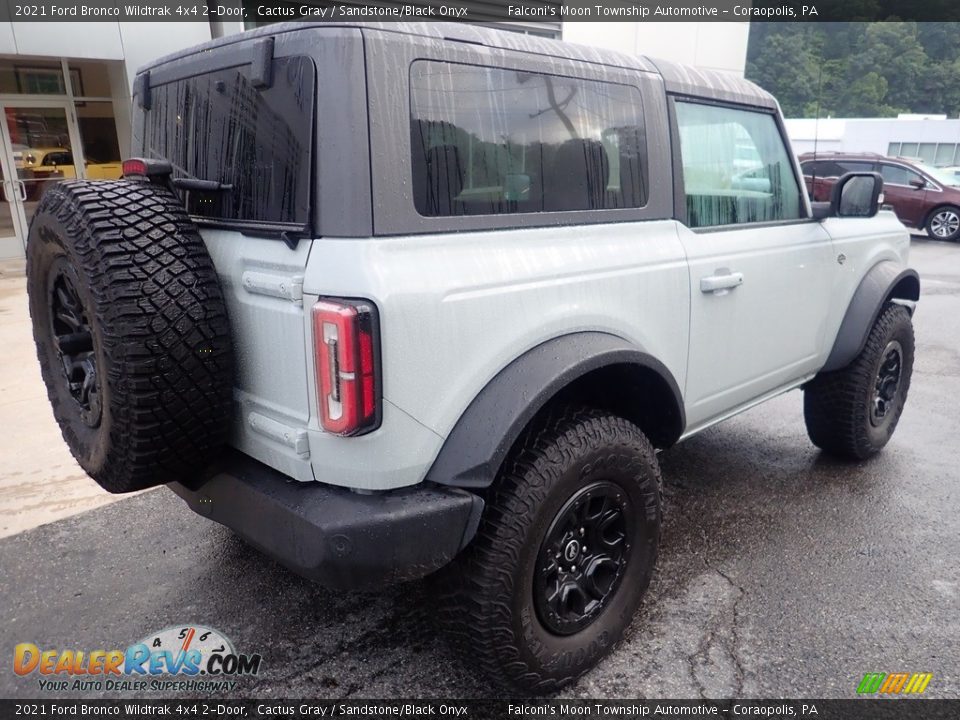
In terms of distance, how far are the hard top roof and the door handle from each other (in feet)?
2.31

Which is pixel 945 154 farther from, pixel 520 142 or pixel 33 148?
pixel 520 142

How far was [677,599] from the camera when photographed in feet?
9.20

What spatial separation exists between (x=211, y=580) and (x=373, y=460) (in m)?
1.52

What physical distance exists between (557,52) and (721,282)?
106cm

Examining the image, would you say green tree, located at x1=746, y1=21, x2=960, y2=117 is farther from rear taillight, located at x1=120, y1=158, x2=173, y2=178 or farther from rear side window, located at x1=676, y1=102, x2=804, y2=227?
rear taillight, located at x1=120, y1=158, x2=173, y2=178

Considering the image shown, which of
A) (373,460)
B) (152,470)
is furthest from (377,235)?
(152,470)

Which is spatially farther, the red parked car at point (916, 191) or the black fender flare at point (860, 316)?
the red parked car at point (916, 191)

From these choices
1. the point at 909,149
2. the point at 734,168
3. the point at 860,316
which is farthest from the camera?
the point at 909,149

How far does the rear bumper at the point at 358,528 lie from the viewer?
1.82 m

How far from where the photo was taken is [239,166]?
82.2 inches

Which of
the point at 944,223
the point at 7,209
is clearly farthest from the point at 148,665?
the point at 944,223

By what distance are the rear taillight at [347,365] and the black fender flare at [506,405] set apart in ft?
0.82

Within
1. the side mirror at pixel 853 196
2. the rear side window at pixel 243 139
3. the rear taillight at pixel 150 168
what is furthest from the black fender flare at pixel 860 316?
the rear taillight at pixel 150 168

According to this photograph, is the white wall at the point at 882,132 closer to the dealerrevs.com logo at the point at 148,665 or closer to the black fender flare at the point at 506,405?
the black fender flare at the point at 506,405
